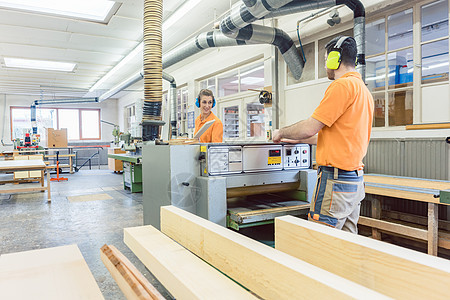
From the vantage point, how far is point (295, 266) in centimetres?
57

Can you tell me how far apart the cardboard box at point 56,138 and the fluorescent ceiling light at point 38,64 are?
1914 millimetres

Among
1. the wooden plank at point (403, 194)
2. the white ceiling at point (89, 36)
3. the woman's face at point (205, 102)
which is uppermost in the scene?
the white ceiling at point (89, 36)

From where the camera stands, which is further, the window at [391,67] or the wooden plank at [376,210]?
the window at [391,67]

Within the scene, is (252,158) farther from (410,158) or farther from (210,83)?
(210,83)

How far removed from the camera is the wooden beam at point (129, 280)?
612 mm

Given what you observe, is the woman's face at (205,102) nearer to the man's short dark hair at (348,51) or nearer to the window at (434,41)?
the man's short dark hair at (348,51)

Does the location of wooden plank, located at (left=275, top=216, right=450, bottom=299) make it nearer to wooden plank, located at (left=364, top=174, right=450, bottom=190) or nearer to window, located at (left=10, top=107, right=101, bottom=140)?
wooden plank, located at (left=364, top=174, right=450, bottom=190)

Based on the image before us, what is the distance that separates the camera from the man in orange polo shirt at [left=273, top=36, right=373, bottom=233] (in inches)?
60.1

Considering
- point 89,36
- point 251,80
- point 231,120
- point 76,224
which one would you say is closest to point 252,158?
point 76,224

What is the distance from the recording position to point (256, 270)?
2.15 feet

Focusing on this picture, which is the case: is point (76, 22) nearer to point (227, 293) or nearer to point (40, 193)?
point (40, 193)

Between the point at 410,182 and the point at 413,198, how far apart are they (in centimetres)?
34

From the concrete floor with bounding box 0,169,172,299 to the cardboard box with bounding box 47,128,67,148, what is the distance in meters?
3.64

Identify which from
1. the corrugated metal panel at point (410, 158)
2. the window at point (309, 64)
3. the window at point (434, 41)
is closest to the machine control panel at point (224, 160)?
the corrugated metal panel at point (410, 158)
